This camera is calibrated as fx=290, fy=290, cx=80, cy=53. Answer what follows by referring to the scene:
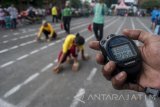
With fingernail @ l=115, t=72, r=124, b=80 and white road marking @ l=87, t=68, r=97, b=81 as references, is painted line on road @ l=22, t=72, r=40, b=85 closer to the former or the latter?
white road marking @ l=87, t=68, r=97, b=81

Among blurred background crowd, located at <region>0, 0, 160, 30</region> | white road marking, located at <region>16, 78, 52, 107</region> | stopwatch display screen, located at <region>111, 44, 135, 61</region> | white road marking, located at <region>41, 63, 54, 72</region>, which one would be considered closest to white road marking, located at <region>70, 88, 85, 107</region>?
white road marking, located at <region>16, 78, 52, 107</region>

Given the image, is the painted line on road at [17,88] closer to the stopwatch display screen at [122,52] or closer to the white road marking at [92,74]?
the white road marking at [92,74]

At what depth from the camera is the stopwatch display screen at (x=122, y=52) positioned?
2.36m

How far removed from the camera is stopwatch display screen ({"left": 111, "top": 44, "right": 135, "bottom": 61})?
2359 millimetres

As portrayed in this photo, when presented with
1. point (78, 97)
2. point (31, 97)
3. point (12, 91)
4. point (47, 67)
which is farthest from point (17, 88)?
point (47, 67)

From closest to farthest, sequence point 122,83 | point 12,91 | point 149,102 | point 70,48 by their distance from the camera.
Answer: point 122,83 → point 149,102 → point 12,91 → point 70,48

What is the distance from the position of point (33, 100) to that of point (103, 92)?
1338 millimetres

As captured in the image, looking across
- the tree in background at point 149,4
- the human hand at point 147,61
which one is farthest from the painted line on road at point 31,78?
the tree in background at point 149,4

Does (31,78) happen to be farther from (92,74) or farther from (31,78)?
(92,74)

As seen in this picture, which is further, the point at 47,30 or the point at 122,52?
the point at 47,30

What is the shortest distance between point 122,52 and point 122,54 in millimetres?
18

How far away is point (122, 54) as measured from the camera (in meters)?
→ 2.39

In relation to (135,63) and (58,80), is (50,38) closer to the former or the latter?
(58,80)

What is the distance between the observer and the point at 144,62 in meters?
2.67
